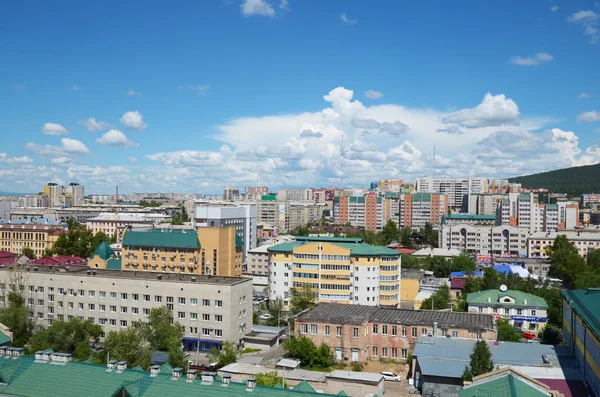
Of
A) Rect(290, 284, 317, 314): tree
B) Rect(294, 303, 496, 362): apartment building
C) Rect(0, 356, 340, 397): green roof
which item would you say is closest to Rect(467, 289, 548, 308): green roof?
Rect(294, 303, 496, 362): apartment building

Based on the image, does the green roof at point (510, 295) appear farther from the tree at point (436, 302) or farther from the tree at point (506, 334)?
the tree at point (506, 334)

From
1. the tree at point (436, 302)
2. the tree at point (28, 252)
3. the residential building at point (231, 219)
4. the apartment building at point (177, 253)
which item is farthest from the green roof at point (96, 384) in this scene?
the tree at point (28, 252)

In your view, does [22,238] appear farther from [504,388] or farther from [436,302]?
[504,388]

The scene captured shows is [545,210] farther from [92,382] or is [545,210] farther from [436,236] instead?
[92,382]

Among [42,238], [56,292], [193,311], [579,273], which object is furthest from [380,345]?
[42,238]

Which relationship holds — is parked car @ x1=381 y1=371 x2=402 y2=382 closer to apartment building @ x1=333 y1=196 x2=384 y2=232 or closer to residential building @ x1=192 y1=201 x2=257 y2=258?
residential building @ x1=192 y1=201 x2=257 y2=258
